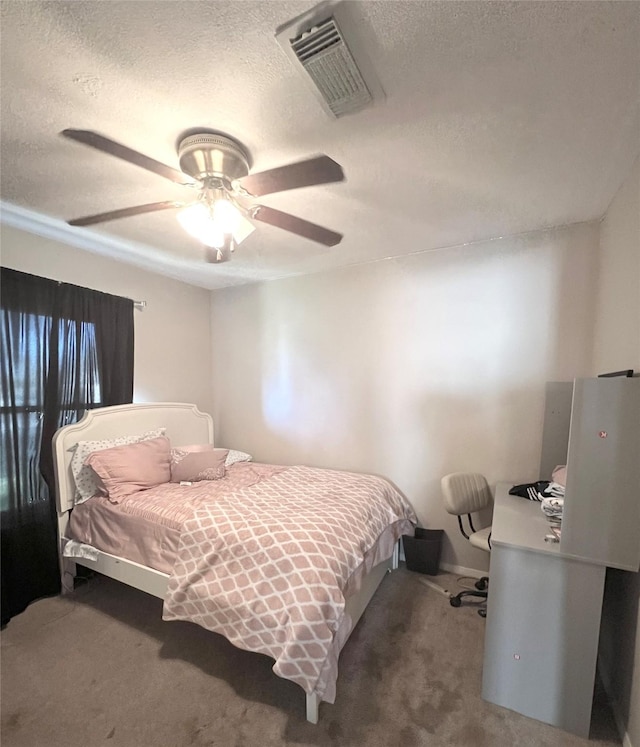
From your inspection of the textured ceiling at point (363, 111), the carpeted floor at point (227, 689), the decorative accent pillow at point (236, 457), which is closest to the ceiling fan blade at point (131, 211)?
the textured ceiling at point (363, 111)

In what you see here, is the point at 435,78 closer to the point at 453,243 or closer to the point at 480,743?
the point at 453,243

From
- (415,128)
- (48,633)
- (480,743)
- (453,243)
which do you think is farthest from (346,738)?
(453,243)

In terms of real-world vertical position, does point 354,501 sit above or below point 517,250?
below

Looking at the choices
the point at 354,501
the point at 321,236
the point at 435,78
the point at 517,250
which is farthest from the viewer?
the point at 517,250

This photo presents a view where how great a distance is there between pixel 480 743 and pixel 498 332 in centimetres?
222

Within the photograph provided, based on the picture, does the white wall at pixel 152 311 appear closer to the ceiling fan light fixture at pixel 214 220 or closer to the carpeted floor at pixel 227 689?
the ceiling fan light fixture at pixel 214 220

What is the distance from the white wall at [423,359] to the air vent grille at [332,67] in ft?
5.52

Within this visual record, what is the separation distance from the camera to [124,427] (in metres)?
2.68

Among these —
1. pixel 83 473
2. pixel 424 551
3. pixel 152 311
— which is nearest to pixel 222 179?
pixel 152 311

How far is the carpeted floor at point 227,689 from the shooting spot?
4.63ft

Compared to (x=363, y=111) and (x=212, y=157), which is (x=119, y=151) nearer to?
(x=212, y=157)

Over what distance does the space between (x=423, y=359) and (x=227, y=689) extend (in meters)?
2.35

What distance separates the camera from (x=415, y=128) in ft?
4.39

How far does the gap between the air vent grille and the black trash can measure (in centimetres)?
272
